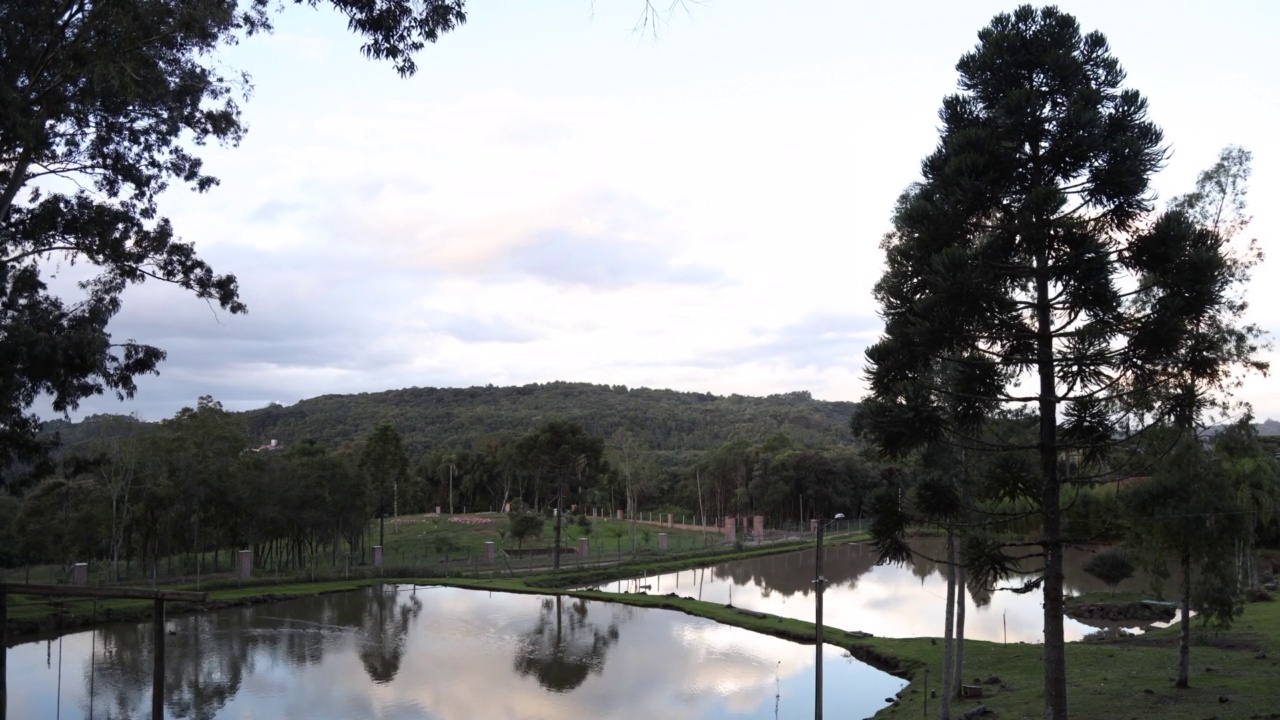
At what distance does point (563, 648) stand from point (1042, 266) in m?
18.8

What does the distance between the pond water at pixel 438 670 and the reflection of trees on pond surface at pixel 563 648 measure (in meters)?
0.06

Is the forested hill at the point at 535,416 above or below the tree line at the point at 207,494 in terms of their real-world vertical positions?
above

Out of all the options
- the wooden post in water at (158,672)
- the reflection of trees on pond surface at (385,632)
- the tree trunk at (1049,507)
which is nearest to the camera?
the tree trunk at (1049,507)

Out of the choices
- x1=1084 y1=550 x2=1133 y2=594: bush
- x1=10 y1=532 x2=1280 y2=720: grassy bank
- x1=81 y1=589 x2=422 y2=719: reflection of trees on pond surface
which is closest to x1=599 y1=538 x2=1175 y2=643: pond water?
x1=1084 y1=550 x2=1133 y2=594: bush

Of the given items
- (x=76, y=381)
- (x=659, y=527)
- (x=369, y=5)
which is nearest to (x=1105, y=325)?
(x=369, y=5)

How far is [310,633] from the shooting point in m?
26.4

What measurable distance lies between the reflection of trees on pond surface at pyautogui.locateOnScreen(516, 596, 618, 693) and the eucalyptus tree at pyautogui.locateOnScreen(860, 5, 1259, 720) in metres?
13.0

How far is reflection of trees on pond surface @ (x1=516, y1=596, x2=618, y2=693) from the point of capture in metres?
21.2

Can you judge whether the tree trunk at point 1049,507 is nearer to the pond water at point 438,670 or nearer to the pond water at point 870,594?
the pond water at point 438,670

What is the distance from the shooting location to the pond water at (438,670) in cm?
1805

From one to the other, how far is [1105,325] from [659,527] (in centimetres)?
5993

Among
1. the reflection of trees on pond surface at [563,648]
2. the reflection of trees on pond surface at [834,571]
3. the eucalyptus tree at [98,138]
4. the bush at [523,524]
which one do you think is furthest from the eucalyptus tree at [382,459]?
the eucalyptus tree at [98,138]

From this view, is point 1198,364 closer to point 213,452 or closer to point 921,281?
point 921,281

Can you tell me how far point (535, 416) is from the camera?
4894 inches
